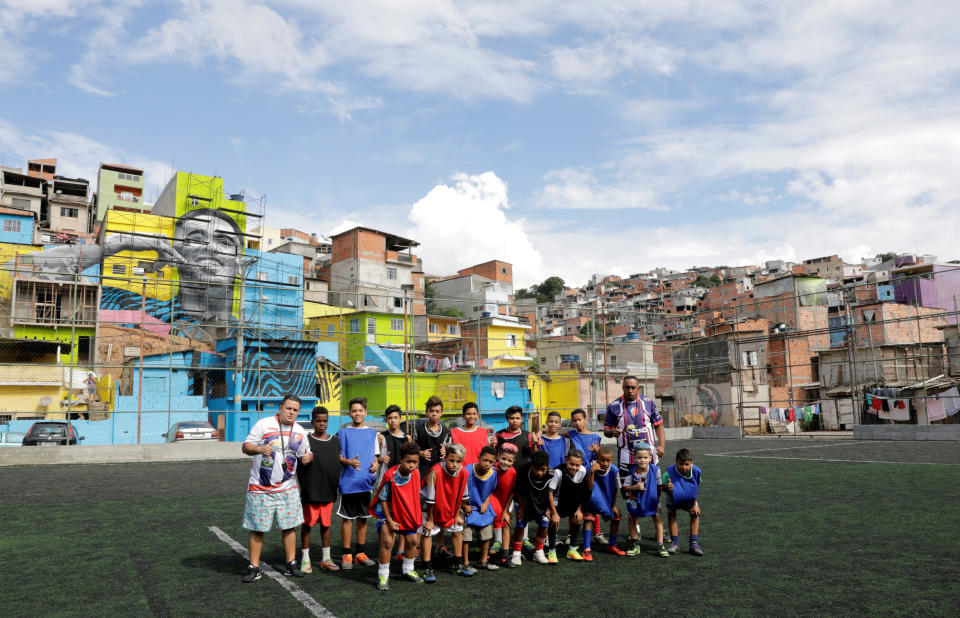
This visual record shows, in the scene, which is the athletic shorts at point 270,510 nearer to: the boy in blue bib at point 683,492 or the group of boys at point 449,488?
the group of boys at point 449,488

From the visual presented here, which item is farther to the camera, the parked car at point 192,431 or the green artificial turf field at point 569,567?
the parked car at point 192,431

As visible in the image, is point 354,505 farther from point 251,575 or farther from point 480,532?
point 480,532

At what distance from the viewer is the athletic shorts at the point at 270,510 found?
5.74m

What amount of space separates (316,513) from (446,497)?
1.29 metres

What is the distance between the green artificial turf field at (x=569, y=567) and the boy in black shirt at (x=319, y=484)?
0.28m

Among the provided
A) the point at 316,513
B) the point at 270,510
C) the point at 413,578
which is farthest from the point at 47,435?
the point at 413,578

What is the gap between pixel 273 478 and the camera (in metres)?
5.80

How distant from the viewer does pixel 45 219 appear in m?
63.4

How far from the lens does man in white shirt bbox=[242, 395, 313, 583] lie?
5754 millimetres

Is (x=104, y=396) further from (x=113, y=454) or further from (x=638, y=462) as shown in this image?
(x=638, y=462)

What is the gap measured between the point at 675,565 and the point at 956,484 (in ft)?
23.8

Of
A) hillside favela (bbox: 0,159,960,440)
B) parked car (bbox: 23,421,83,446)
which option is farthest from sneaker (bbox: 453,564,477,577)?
parked car (bbox: 23,421,83,446)

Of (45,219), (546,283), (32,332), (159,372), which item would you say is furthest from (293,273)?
(546,283)

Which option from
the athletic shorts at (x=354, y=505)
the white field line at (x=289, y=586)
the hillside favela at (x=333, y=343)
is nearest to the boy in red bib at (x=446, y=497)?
the athletic shorts at (x=354, y=505)
